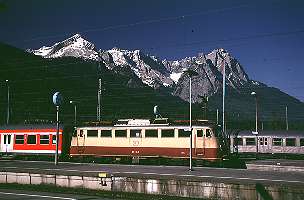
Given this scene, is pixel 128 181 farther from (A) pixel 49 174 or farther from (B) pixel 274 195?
(B) pixel 274 195

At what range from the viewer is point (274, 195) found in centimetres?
1853

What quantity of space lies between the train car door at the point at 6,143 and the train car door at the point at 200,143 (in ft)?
68.7

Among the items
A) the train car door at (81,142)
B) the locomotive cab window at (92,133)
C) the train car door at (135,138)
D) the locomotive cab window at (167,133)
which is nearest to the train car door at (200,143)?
the locomotive cab window at (167,133)

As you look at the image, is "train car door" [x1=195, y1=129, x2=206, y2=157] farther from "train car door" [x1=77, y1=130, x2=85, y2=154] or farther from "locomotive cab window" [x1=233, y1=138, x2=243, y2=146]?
"locomotive cab window" [x1=233, y1=138, x2=243, y2=146]

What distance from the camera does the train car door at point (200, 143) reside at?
113 ft

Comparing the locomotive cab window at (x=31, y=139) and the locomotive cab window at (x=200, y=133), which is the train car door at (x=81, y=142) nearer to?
the locomotive cab window at (x=31, y=139)

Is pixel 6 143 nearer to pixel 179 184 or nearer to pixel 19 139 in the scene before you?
pixel 19 139

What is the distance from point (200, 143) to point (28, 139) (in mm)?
18697

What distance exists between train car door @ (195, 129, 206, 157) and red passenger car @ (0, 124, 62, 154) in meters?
14.4

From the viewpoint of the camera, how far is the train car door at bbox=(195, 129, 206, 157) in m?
34.3

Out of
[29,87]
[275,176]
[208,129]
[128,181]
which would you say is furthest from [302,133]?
[29,87]

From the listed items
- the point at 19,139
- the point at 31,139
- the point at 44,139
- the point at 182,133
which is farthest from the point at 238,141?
the point at 19,139

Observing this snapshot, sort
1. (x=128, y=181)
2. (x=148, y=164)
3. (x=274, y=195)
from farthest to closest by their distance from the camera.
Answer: (x=148, y=164) < (x=128, y=181) < (x=274, y=195)

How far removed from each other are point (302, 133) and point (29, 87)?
14708cm
